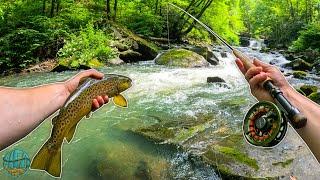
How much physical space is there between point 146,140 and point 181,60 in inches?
412

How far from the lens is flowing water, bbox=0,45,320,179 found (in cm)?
528

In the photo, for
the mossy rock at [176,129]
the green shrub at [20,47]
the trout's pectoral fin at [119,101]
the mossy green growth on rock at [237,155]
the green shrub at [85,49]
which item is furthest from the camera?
the green shrub at [20,47]

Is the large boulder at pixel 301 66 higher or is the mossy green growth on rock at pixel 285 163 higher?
the mossy green growth on rock at pixel 285 163

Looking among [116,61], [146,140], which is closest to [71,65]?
[116,61]

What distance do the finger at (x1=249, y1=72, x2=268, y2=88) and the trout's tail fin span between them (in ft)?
3.94

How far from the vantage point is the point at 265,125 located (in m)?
2.11

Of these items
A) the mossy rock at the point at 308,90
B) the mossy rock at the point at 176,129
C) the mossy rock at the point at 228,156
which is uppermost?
the mossy rock at the point at 228,156

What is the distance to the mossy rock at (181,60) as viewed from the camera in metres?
16.5

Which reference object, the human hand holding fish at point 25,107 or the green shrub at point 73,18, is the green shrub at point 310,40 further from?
the human hand holding fish at point 25,107

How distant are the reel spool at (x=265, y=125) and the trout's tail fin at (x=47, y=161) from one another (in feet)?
3.63

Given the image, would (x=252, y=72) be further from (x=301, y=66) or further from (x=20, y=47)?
(x=301, y=66)

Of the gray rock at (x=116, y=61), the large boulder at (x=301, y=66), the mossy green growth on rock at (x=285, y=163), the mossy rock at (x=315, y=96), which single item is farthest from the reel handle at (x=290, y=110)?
the large boulder at (x=301, y=66)

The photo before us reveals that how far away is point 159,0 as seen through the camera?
25719mm

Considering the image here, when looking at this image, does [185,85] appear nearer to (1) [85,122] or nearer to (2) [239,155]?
(1) [85,122]
